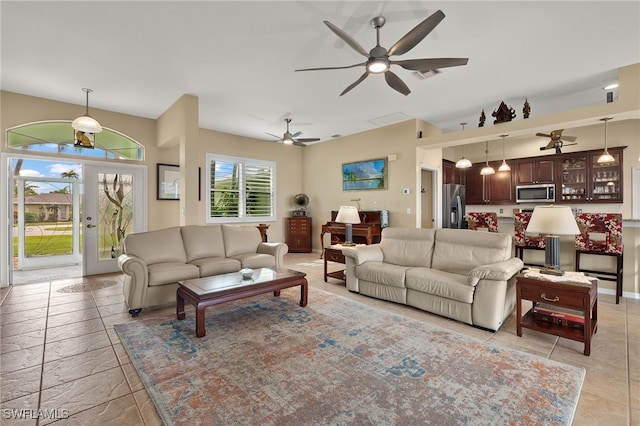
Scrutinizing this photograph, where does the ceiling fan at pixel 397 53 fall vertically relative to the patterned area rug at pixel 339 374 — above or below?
above

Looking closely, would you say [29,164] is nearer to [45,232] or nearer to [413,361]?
[45,232]

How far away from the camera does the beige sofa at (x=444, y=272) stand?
9.44 feet

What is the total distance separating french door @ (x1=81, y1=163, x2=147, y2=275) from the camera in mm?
5172

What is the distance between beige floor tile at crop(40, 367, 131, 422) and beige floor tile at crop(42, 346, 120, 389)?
0.08 m

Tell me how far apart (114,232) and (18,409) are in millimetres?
4395

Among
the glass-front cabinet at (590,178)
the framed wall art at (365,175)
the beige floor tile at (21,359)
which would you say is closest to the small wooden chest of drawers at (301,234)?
the framed wall art at (365,175)

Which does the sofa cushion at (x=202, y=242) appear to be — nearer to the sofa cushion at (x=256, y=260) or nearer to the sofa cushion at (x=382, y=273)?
the sofa cushion at (x=256, y=260)

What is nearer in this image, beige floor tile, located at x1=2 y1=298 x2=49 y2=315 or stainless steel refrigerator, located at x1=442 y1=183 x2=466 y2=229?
beige floor tile, located at x1=2 y1=298 x2=49 y2=315

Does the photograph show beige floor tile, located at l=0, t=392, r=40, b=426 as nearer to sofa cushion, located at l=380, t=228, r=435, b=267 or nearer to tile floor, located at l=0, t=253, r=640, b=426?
tile floor, located at l=0, t=253, r=640, b=426

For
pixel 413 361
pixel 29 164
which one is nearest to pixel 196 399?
pixel 413 361

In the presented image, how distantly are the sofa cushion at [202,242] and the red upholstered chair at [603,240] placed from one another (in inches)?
200

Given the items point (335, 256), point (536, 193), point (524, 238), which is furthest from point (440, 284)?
point (536, 193)

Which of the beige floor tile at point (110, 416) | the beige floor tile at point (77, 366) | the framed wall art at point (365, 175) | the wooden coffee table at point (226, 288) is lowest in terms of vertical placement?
the beige floor tile at point (110, 416)

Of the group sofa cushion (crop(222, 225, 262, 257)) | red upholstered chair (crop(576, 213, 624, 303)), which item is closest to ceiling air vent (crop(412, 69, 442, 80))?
red upholstered chair (crop(576, 213, 624, 303))
